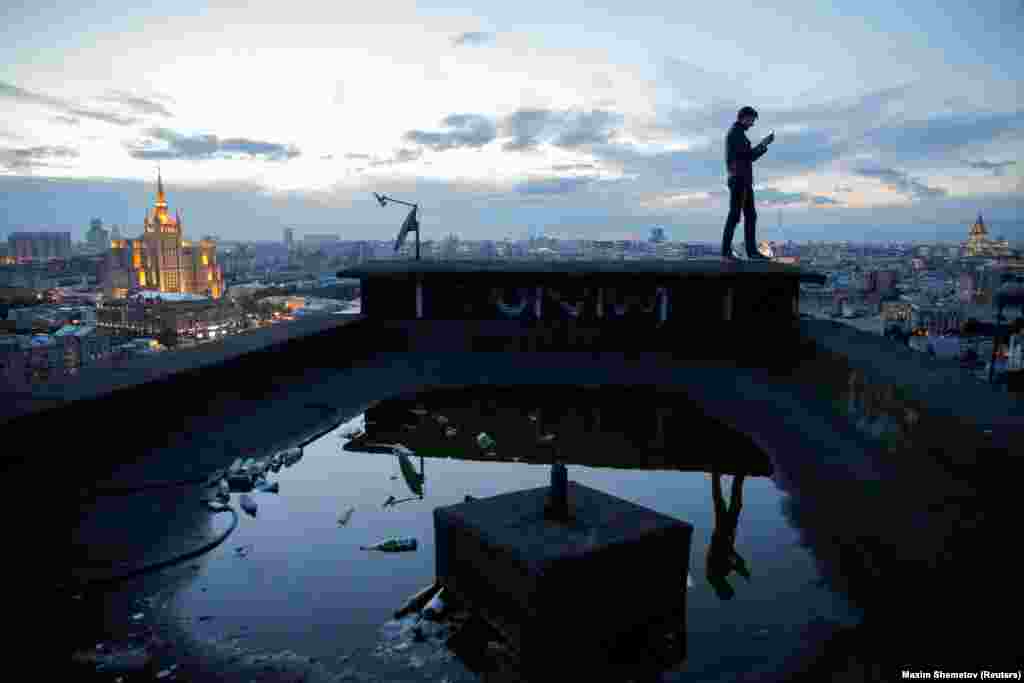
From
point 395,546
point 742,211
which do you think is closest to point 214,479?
point 395,546

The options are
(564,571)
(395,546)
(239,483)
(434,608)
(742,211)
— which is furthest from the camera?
(742,211)

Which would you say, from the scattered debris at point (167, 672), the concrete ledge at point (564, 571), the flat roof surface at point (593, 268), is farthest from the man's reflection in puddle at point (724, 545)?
the flat roof surface at point (593, 268)

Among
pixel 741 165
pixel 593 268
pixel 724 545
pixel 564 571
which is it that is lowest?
pixel 724 545

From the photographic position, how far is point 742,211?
1383cm

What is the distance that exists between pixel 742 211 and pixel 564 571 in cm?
1230

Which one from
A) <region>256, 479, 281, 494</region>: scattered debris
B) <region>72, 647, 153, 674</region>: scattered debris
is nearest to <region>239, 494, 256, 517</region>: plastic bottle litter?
<region>256, 479, 281, 494</region>: scattered debris

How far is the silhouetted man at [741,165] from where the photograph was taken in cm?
1271

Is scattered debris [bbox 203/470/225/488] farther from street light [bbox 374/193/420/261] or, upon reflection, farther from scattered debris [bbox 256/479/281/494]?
street light [bbox 374/193/420/261]

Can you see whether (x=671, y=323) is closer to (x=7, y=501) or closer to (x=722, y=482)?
(x=722, y=482)

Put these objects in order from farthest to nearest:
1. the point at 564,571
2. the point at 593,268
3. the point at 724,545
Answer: the point at 593,268 < the point at 724,545 < the point at 564,571

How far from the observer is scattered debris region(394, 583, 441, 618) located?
3.90 meters

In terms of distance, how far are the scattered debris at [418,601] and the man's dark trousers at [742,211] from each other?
11482mm

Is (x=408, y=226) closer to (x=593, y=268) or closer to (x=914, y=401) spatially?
(x=593, y=268)

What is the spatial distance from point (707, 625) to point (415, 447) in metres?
4.46
